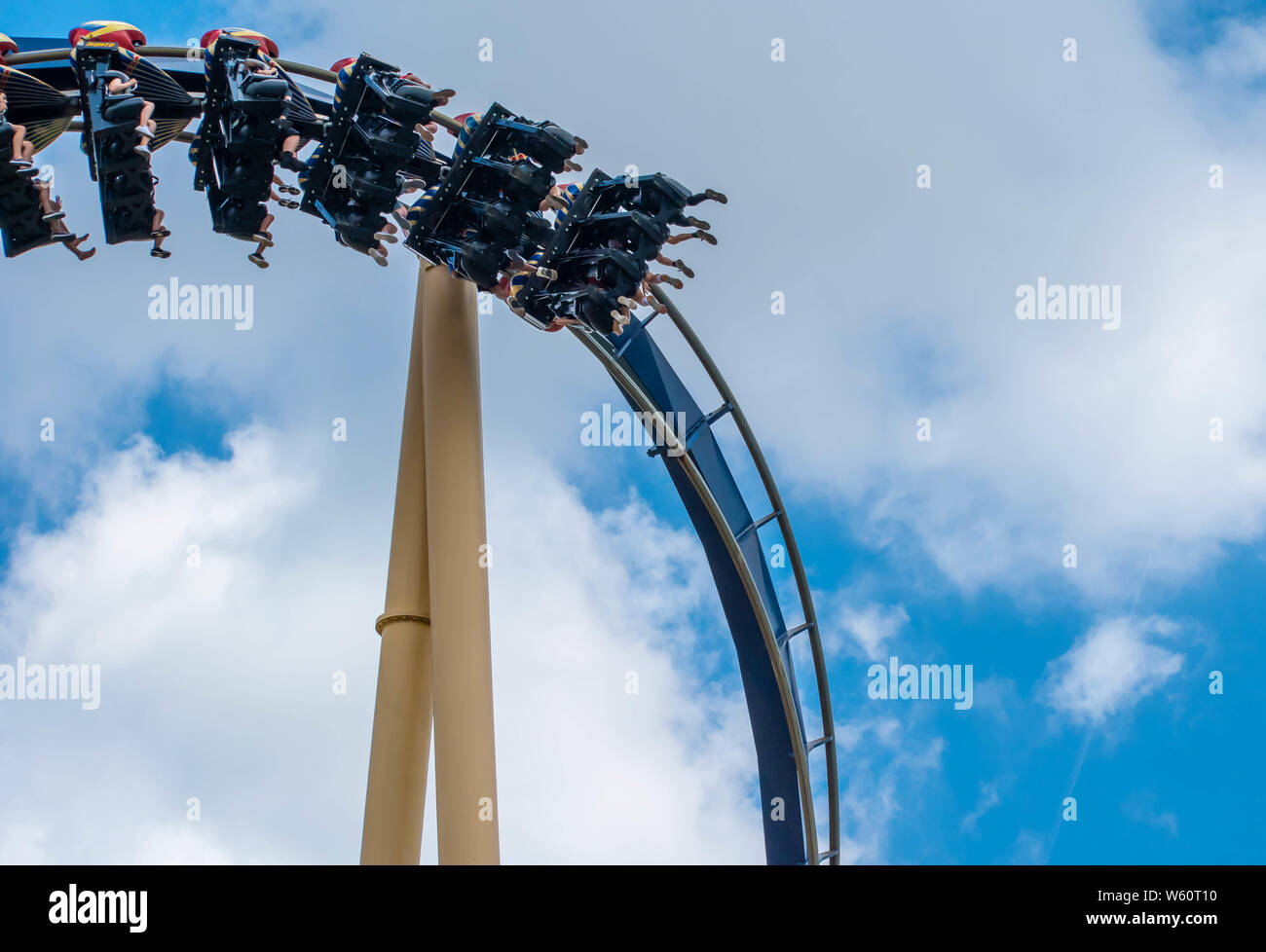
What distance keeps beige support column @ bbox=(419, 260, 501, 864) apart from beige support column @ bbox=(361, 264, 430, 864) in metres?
0.56

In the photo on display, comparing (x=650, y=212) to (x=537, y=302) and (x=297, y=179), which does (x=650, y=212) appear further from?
(x=297, y=179)

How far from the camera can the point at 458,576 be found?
27.5 feet

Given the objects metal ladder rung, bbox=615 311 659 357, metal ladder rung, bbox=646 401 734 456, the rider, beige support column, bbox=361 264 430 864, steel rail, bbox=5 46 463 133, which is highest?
steel rail, bbox=5 46 463 133

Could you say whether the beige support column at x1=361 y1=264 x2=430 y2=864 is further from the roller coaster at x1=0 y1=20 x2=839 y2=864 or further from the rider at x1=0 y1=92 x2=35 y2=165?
the rider at x1=0 y1=92 x2=35 y2=165

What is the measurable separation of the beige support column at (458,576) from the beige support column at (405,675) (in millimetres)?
559

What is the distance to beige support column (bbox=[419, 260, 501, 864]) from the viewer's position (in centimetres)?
788

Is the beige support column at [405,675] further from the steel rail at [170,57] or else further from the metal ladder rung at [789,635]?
the metal ladder rung at [789,635]

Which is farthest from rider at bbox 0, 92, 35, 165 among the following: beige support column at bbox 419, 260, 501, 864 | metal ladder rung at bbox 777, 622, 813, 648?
metal ladder rung at bbox 777, 622, 813, 648

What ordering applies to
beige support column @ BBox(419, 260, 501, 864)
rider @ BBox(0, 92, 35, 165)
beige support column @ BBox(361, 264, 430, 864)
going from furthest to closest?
beige support column @ BBox(361, 264, 430, 864) → beige support column @ BBox(419, 260, 501, 864) → rider @ BBox(0, 92, 35, 165)
